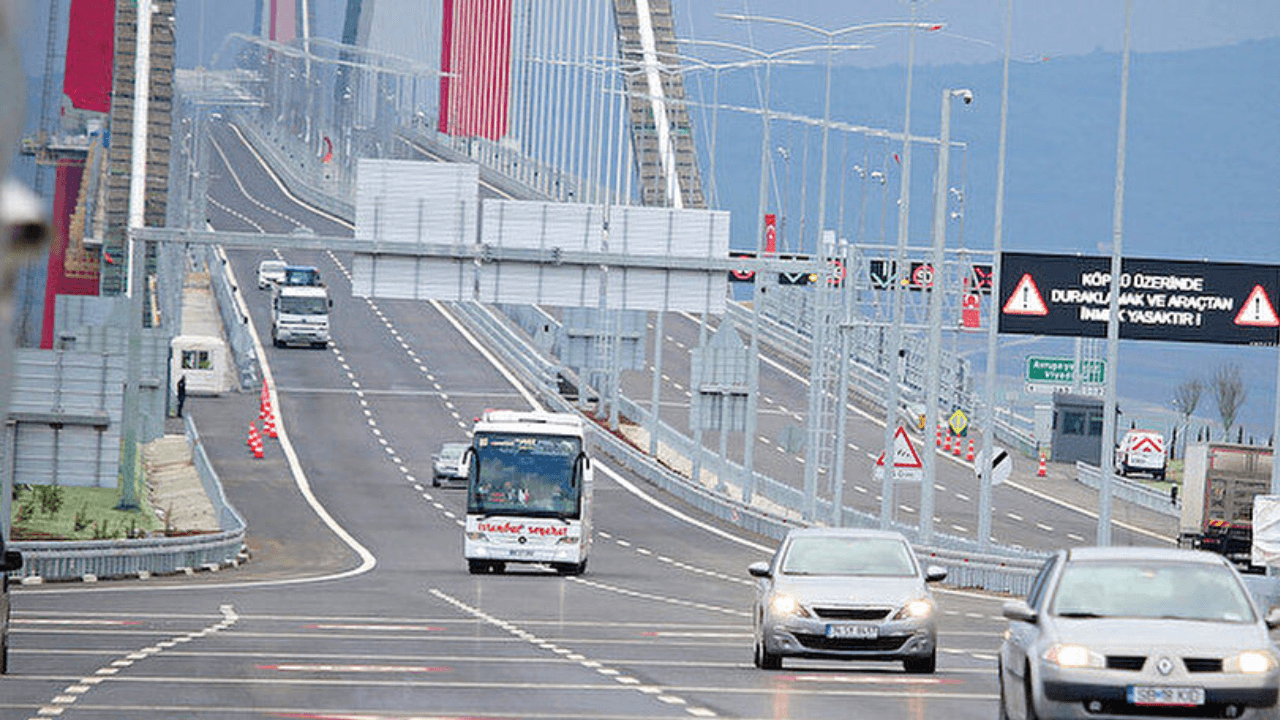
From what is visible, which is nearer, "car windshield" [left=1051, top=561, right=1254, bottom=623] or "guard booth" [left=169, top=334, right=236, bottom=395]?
"car windshield" [left=1051, top=561, right=1254, bottom=623]

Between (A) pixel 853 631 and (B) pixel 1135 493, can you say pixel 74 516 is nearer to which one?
(A) pixel 853 631

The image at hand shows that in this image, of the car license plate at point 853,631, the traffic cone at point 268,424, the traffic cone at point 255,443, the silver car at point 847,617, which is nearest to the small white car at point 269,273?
the traffic cone at point 268,424

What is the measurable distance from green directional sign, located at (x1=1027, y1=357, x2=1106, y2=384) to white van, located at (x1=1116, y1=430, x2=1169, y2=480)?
6792mm

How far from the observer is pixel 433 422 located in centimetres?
8819

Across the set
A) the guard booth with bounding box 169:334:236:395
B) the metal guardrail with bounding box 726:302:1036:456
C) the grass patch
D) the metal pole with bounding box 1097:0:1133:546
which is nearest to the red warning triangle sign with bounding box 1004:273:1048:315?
the metal pole with bounding box 1097:0:1133:546

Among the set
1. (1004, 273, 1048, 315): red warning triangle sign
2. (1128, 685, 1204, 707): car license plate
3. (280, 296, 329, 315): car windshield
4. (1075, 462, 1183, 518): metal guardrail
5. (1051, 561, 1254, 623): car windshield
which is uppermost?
(1004, 273, 1048, 315): red warning triangle sign

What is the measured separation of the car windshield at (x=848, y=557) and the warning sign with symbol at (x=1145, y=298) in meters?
28.2

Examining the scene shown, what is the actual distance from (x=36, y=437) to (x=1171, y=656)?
29.3 m

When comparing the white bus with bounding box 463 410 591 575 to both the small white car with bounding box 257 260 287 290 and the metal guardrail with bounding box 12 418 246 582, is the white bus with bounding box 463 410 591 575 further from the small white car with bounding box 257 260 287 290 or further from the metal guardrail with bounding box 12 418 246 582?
the small white car with bounding box 257 260 287 290

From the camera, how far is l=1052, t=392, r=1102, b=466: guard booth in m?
104

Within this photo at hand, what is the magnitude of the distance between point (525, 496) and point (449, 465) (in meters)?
26.5

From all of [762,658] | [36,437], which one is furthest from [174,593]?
[762,658]

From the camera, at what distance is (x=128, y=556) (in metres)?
43.3

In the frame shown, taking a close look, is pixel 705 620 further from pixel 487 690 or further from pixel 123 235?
pixel 123 235
